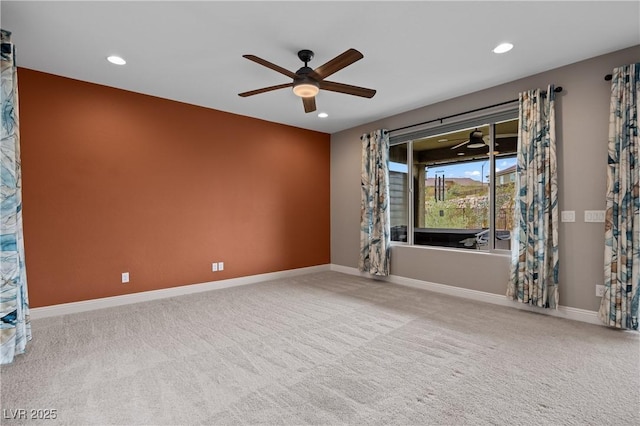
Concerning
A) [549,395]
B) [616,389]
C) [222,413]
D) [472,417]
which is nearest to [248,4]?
[222,413]

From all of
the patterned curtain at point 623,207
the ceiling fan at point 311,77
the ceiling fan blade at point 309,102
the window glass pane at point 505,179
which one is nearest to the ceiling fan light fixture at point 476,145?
the window glass pane at point 505,179

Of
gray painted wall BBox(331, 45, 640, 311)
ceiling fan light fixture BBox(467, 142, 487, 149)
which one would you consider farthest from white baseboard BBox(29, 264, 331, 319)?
ceiling fan light fixture BBox(467, 142, 487, 149)

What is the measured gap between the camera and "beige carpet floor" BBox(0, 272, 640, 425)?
5.99 feet

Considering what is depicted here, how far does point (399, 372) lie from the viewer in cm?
227

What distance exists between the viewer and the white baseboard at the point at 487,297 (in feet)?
10.6

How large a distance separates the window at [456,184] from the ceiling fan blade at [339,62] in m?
2.50

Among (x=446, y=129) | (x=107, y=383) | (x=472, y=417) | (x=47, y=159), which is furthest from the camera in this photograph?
(x=446, y=129)

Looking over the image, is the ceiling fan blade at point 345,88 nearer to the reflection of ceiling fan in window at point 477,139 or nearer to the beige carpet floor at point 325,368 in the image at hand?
the reflection of ceiling fan in window at point 477,139

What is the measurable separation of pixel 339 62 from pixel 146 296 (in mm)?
3781

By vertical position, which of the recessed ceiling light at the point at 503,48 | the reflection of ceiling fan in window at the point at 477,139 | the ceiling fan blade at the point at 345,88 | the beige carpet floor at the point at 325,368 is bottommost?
the beige carpet floor at the point at 325,368

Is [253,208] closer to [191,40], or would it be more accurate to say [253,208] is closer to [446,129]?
[191,40]

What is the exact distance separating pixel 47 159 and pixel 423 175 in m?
5.11

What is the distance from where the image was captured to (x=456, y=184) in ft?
15.5

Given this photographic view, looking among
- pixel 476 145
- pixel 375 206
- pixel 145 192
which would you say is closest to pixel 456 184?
pixel 476 145
